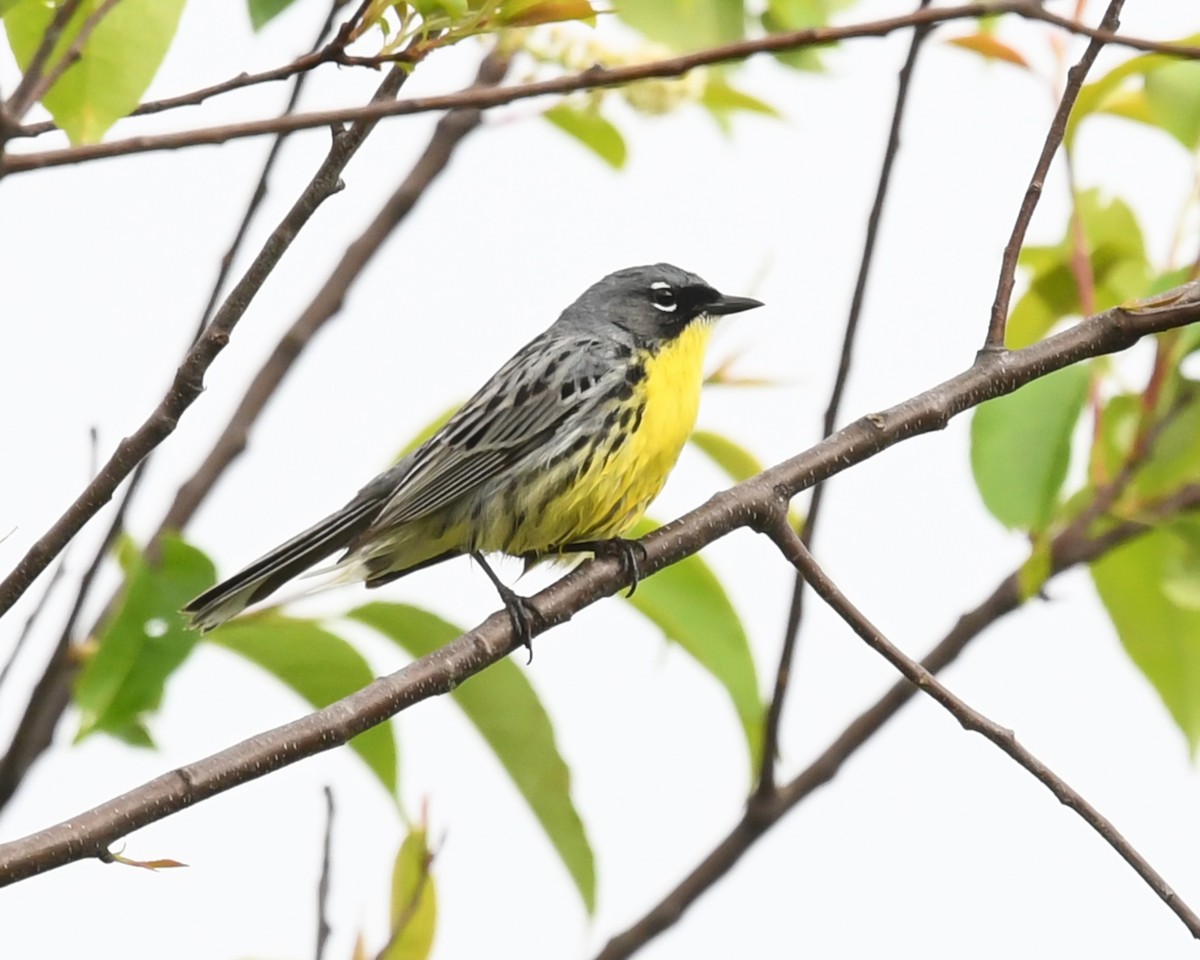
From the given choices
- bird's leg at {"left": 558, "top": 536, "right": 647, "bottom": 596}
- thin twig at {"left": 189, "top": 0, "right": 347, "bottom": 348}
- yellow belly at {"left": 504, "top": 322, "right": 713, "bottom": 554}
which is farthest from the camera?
yellow belly at {"left": 504, "top": 322, "right": 713, "bottom": 554}

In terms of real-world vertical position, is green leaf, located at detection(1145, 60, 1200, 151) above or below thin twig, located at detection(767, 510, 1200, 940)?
above

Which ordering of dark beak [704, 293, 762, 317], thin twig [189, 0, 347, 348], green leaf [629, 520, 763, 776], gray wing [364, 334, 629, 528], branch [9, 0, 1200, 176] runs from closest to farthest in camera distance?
1. branch [9, 0, 1200, 176]
2. thin twig [189, 0, 347, 348]
3. green leaf [629, 520, 763, 776]
4. gray wing [364, 334, 629, 528]
5. dark beak [704, 293, 762, 317]

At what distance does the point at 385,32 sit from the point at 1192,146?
78.5 inches

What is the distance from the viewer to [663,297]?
487 centimetres

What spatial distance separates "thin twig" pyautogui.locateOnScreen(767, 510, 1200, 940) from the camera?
2330 millimetres

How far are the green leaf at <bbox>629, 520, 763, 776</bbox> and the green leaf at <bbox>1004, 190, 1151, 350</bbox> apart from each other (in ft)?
2.69

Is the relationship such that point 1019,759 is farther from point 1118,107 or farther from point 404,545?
point 404,545

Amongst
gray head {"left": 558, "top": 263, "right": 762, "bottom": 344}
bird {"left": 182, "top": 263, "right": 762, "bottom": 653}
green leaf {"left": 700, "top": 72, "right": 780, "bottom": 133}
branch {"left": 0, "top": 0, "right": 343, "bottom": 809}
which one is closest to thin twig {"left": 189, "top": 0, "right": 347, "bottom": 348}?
branch {"left": 0, "top": 0, "right": 343, "bottom": 809}

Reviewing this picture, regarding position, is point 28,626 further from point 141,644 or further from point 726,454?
point 726,454

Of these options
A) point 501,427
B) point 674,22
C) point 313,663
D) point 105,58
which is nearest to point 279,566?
point 313,663

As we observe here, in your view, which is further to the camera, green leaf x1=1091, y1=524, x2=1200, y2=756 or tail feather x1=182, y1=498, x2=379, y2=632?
tail feather x1=182, y1=498, x2=379, y2=632

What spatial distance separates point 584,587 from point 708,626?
39 cm

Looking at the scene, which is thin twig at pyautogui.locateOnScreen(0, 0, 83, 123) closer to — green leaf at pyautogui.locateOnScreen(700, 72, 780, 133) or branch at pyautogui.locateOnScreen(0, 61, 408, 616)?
branch at pyautogui.locateOnScreen(0, 61, 408, 616)

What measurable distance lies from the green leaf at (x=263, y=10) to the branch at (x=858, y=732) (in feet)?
5.43
